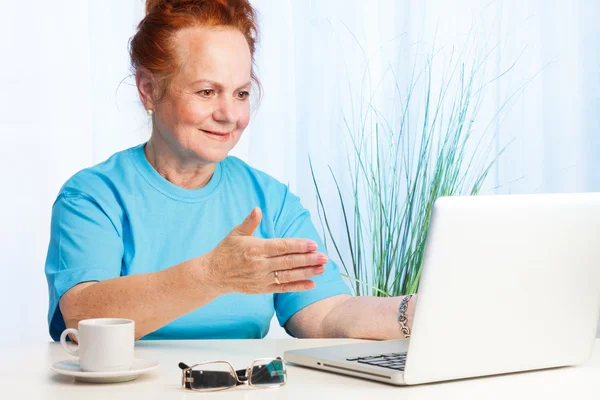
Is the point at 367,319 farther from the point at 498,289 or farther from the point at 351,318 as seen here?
the point at 498,289

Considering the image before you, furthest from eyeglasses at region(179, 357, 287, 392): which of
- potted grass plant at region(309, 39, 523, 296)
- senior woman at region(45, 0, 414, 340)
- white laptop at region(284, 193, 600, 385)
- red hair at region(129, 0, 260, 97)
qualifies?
potted grass plant at region(309, 39, 523, 296)

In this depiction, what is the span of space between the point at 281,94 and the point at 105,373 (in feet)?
6.66

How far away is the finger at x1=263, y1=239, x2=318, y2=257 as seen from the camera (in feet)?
4.15

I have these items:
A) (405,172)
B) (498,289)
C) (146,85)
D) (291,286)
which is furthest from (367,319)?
(405,172)

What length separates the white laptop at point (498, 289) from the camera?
1052mm

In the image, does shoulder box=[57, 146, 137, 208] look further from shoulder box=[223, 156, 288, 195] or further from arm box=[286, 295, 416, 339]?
arm box=[286, 295, 416, 339]

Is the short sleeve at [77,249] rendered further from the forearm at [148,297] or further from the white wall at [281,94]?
the white wall at [281,94]

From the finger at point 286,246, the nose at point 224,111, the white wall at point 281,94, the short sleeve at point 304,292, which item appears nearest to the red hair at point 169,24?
the nose at point 224,111

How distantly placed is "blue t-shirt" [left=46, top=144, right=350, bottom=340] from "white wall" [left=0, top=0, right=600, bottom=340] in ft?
3.61

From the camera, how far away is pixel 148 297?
56.4 inches

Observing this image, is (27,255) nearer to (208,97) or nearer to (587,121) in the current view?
(208,97)

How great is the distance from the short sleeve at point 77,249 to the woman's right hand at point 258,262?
0.35 m

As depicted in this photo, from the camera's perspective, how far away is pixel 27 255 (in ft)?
9.64

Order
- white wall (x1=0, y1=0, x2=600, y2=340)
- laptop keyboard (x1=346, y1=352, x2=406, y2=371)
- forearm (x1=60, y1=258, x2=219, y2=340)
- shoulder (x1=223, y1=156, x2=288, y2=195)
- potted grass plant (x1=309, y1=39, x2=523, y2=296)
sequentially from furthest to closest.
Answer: white wall (x1=0, y1=0, x2=600, y2=340), potted grass plant (x1=309, y1=39, x2=523, y2=296), shoulder (x1=223, y1=156, x2=288, y2=195), forearm (x1=60, y1=258, x2=219, y2=340), laptop keyboard (x1=346, y1=352, x2=406, y2=371)
